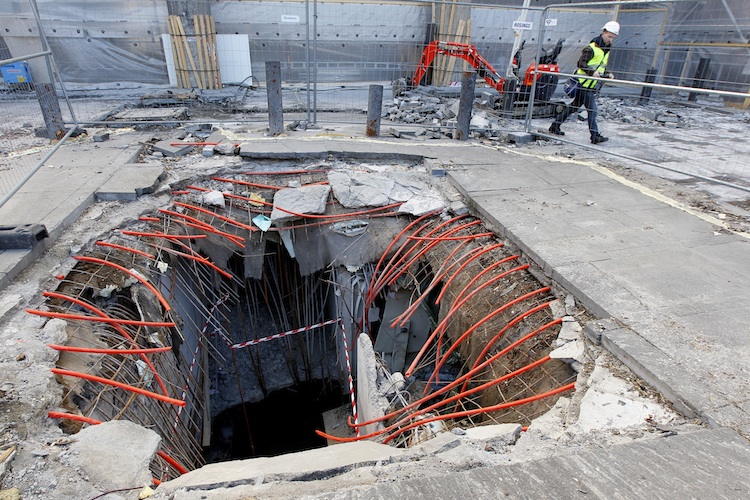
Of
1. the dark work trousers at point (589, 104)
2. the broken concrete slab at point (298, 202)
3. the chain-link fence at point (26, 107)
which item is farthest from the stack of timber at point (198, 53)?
the dark work trousers at point (589, 104)

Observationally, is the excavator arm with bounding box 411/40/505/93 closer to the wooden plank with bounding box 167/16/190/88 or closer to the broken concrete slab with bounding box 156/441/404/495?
the wooden plank with bounding box 167/16/190/88

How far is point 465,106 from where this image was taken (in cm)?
745

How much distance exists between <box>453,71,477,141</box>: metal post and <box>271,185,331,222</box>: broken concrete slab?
3.03 meters

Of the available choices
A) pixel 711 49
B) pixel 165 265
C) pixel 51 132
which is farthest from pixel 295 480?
pixel 711 49

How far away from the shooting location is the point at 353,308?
232 inches

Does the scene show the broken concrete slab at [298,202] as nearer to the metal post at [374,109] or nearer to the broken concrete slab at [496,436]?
the metal post at [374,109]

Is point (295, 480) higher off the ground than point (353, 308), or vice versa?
point (295, 480)

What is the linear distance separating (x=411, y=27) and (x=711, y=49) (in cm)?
820

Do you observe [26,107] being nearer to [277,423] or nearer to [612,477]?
[277,423]

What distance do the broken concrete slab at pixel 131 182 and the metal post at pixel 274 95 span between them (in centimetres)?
217

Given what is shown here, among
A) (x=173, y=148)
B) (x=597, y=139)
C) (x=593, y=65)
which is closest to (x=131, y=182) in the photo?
(x=173, y=148)

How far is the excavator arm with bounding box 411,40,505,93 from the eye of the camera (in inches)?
398

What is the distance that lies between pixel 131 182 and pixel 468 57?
306 inches

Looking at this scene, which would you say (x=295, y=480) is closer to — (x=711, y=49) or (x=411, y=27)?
(x=411, y=27)
